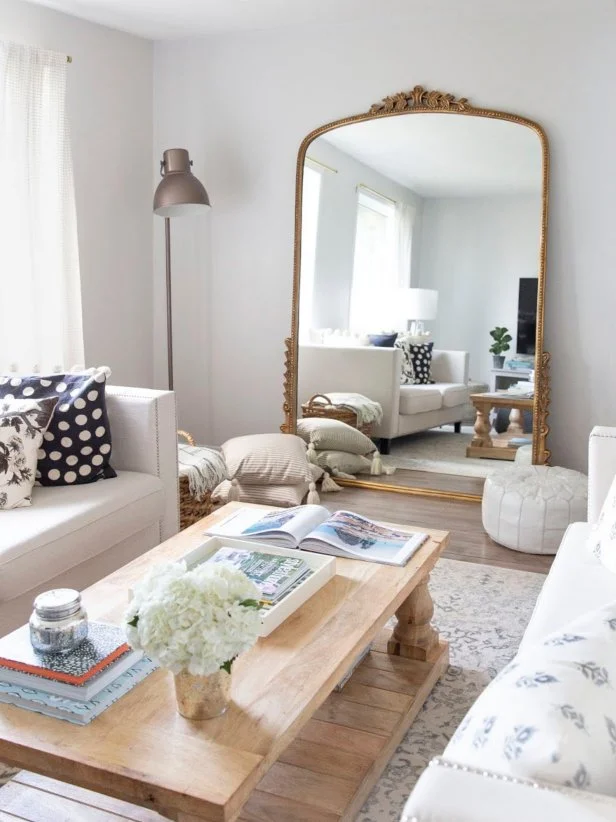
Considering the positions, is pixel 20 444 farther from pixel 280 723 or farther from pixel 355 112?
pixel 355 112

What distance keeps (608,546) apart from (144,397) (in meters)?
1.68

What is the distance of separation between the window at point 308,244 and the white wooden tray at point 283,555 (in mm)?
2511

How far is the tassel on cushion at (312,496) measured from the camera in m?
4.07

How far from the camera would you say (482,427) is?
171 inches

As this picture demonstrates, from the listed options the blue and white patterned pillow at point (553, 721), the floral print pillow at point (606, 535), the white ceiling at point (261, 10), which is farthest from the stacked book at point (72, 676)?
the white ceiling at point (261, 10)

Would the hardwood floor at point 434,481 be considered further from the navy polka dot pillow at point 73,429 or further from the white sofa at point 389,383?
the navy polka dot pillow at point 73,429

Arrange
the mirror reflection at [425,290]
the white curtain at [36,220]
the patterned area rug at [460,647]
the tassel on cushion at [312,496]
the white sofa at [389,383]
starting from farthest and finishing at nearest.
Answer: the white sofa at [389,383]
the mirror reflection at [425,290]
the tassel on cushion at [312,496]
the white curtain at [36,220]
the patterned area rug at [460,647]

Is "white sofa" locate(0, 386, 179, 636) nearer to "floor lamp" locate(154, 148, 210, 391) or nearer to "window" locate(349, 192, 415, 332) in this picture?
"floor lamp" locate(154, 148, 210, 391)

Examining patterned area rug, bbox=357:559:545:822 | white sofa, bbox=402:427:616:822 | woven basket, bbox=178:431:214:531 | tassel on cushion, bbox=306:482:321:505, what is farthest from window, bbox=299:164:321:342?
white sofa, bbox=402:427:616:822

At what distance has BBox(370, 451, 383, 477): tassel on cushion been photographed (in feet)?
14.9

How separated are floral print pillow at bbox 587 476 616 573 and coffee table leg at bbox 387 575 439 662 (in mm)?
463

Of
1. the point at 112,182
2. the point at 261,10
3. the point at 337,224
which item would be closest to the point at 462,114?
the point at 337,224

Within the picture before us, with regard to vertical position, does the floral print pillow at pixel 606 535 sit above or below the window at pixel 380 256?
below

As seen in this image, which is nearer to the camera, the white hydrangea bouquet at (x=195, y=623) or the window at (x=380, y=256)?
the white hydrangea bouquet at (x=195, y=623)
